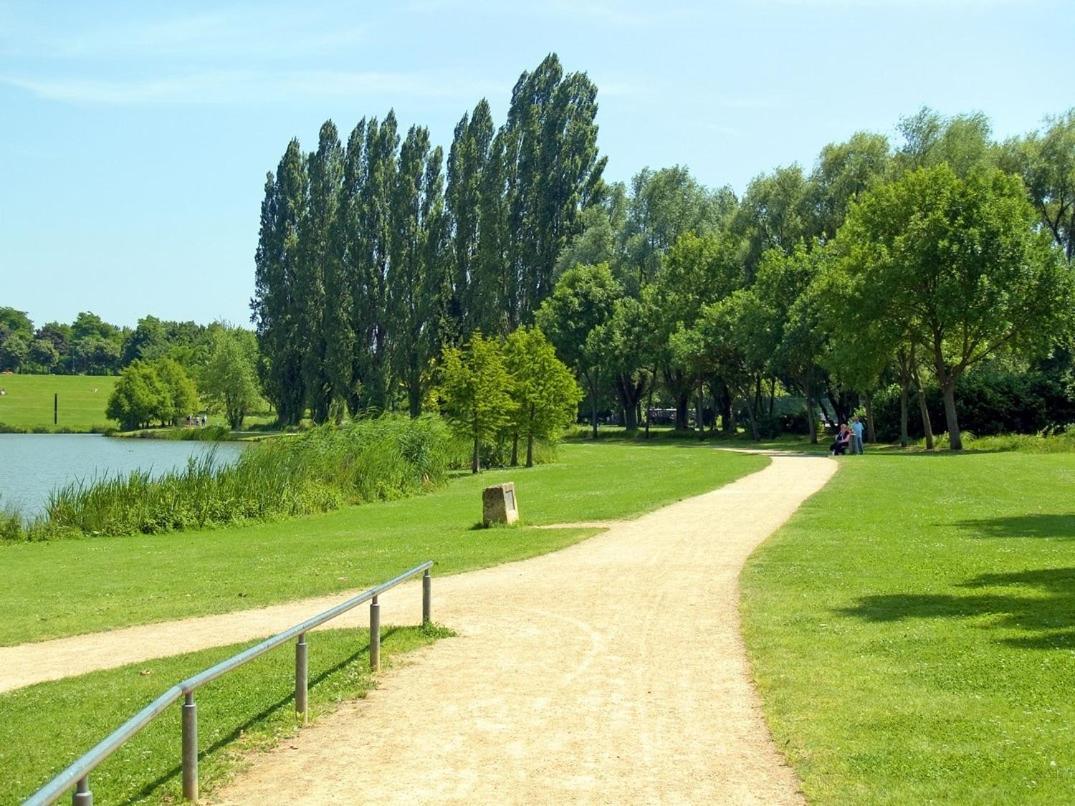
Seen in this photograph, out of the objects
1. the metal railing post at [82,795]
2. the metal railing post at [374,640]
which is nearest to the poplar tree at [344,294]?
the metal railing post at [374,640]

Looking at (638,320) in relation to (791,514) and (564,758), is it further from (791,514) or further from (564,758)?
(564,758)

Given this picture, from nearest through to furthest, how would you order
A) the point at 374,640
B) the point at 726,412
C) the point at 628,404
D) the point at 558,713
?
the point at 558,713 → the point at 374,640 → the point at 726,412 → the point at 628,404

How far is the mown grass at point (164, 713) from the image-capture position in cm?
765

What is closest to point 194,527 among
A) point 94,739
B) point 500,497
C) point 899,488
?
point 500,497

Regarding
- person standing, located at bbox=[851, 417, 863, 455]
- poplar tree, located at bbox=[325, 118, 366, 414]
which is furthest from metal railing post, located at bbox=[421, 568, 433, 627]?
poplar tree, located at bbox=[325, 118, 366, 414]

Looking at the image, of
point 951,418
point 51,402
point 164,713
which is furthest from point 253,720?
point 51,402

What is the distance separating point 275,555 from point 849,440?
32.7 m

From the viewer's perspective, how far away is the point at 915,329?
49.5 m

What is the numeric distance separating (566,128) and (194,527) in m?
57.5

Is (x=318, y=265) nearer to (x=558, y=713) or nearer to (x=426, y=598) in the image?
(x=426, y=598)

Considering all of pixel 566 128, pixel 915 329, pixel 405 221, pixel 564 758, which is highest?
pixel 566 128

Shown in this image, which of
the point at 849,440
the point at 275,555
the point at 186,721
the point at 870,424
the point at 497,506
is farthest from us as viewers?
the point at 870,424

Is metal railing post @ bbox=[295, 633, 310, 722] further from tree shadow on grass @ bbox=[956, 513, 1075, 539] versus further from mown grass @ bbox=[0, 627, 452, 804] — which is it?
→ tree shadow on grass @ bbox=[956, 513, 1075, 539]

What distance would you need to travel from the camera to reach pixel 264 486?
3122 centimetres
